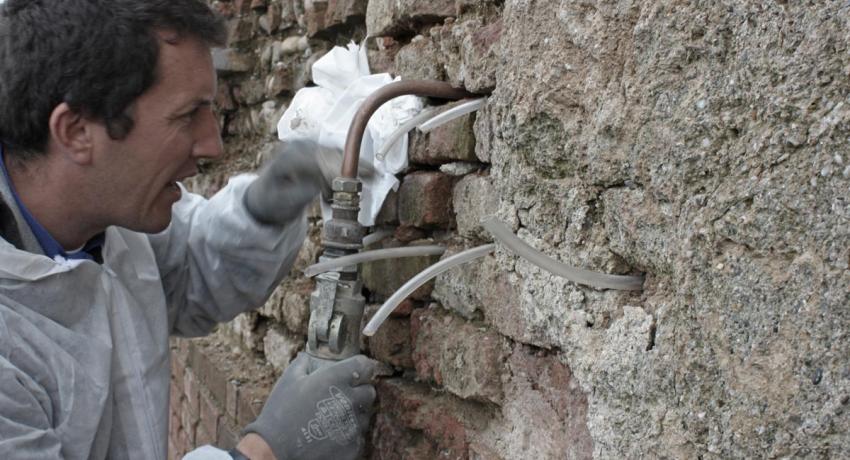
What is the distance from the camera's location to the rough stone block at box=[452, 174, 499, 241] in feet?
4.31

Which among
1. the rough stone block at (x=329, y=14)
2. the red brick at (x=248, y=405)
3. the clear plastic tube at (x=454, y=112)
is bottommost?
the red brick at (x=248, y=405)

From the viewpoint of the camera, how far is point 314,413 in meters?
1.42

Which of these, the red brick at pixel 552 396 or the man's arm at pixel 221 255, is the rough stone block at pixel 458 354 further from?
the man's arm at pixel 221 255

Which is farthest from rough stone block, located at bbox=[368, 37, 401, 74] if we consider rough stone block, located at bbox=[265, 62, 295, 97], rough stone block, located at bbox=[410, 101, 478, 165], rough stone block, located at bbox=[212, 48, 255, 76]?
rough stone block, located at bbox=[212, 48, 255, 76]

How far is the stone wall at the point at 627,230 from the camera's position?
0.74 meters

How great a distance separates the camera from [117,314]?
4.92 ft

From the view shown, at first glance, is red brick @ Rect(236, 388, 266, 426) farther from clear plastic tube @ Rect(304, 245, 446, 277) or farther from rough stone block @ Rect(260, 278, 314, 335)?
clear plastic tube @ Rect(304, 245, 446, 277)

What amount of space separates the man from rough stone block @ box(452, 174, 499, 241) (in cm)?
29

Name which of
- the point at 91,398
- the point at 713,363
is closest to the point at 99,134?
the point at 91,398

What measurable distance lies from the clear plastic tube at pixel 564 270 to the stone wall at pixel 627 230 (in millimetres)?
18

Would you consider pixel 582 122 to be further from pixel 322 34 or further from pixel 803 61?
pixel 322 34

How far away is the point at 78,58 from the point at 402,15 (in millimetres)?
607

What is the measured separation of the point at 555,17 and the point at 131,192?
839 millimetres

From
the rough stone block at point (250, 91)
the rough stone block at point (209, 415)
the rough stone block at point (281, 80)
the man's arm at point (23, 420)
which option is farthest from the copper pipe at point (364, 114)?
the rough stone block at point (209, 415)
